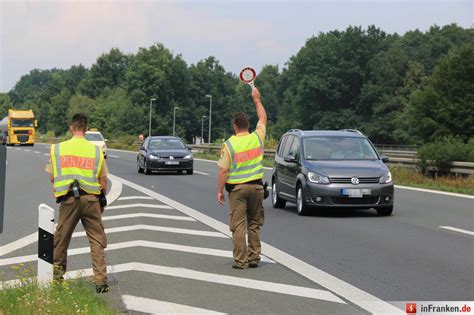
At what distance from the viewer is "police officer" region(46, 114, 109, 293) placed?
7.35m

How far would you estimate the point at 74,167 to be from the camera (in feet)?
24.2

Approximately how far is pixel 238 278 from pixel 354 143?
8075 mm

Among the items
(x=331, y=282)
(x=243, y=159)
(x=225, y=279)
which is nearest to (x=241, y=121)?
(x=243, y=159)

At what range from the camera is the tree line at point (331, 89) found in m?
68.5

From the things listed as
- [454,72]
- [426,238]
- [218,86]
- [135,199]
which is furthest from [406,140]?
[426,238]

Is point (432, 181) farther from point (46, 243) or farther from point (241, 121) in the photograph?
point (46, 243)

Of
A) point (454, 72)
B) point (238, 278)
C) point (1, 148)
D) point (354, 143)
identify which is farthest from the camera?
→ point (454, 72)

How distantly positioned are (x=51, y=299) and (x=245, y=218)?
3.15m

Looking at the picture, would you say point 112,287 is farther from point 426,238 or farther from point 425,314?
point 426,238

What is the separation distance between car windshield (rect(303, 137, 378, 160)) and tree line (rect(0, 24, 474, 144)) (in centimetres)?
2802

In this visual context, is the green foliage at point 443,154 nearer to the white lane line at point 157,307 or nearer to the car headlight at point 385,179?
the car headlight at point 385,179

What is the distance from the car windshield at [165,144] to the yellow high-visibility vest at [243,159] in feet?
70.7

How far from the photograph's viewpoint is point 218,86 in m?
134

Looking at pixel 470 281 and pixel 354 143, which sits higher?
pixel 354 143
